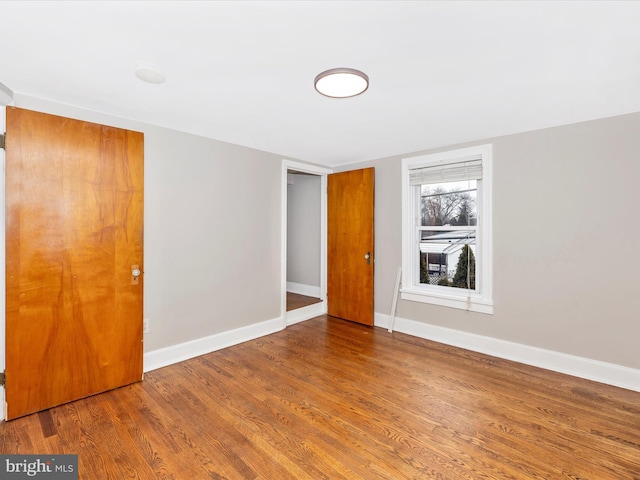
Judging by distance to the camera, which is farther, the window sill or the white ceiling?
the window sill

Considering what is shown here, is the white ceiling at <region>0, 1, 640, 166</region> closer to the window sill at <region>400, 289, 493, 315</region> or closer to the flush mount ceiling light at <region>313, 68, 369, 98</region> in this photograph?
the flush mount ceiling light at <region>313, 68, 369, 98</region>

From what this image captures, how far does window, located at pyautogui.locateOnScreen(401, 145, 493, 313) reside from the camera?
3.45 metres

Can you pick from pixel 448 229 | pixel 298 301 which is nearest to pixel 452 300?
pixel 448 229

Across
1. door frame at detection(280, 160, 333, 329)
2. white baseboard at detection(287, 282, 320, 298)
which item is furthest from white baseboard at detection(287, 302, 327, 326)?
white baseboard at detection(287, 282, 320, 298)

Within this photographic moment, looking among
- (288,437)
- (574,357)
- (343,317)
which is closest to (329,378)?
(288,437)

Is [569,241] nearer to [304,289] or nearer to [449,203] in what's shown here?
[449,203]

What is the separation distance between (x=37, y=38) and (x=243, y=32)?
114 centimetres

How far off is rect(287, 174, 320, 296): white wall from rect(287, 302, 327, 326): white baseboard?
782 millimetres

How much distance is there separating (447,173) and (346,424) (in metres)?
2.96

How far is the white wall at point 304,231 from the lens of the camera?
568cm

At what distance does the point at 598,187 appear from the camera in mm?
2789

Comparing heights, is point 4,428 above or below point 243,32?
below

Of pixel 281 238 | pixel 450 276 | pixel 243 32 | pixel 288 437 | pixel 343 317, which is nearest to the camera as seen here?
pixel 243 32

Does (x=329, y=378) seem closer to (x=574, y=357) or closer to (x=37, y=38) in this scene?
(x=574, y=357)
